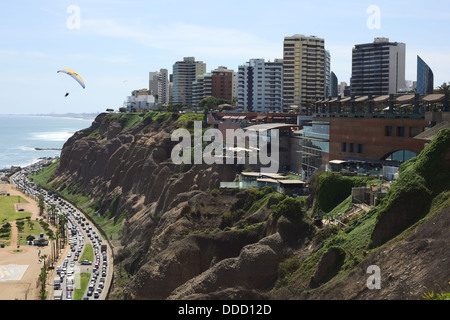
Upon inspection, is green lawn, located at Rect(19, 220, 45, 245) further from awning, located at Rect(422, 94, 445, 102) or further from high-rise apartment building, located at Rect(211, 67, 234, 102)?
high-rise apartment building, located at Rect(211, 67, 234, 102)

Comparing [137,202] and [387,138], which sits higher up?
[387,138]

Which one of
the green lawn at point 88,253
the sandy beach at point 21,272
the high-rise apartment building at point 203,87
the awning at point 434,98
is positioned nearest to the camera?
the awning at point 434,98

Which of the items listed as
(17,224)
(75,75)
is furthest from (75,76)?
(17,224)

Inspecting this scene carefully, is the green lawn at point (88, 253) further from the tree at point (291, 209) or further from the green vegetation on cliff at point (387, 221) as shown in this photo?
the green vegetation on cliff at point (387, 221)

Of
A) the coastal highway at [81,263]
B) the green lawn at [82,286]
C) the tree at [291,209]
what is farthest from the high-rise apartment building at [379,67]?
the tree at [291,209]

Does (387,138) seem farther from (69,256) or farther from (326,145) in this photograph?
(69,256)
